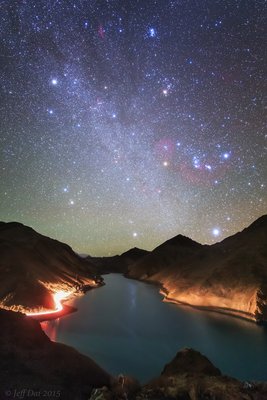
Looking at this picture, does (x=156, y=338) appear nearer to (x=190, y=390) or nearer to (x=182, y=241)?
(x=190, y=390)

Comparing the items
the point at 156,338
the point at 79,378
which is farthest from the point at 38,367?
the point at 156,338

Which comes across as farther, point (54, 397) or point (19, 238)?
point (19, 238)

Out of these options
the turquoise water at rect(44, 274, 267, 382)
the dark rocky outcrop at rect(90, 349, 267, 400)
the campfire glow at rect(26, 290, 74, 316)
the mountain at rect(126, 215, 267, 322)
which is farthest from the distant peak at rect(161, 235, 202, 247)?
the dark rocky outcrop at rect(90, 349, 267, 400)

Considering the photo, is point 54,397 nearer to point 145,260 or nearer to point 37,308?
point 37,308

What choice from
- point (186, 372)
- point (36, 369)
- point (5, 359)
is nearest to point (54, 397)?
point (36, 369)

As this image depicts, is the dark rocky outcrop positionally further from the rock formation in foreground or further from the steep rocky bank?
the steep rocky bank

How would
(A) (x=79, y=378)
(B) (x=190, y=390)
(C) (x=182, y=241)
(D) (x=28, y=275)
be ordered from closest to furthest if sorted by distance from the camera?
(B) (x=190, y=390)
(A) (x=79, y=378)
(D) (x=28, y=275)
(C) (x=182, y=241)
